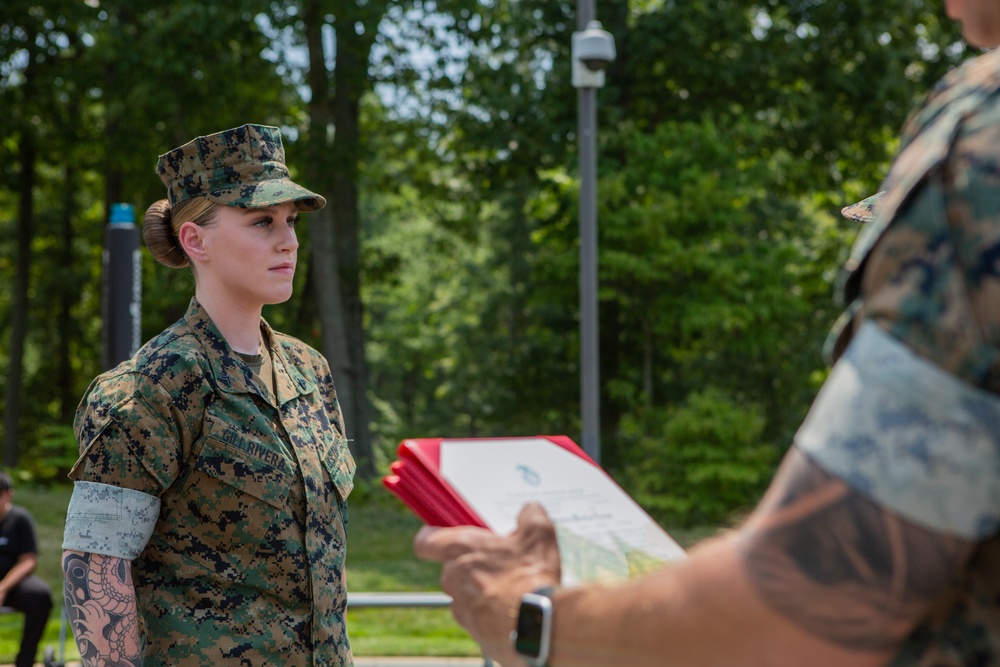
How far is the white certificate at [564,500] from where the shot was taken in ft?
4.55

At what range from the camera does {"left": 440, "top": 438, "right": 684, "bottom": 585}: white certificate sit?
1.39 meters

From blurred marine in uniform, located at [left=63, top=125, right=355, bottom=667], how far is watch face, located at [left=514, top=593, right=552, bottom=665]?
1437 millimetres

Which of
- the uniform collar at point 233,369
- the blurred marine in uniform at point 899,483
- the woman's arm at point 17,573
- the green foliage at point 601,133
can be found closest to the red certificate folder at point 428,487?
the blurred marine in uniform at point 899,483

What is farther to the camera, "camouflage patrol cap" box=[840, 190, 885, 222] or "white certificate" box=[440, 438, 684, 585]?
"camouflage patrol cap" box=[840, 190, 885, 222]

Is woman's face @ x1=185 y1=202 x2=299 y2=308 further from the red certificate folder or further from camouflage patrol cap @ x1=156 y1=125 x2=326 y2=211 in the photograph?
the red certificate folder

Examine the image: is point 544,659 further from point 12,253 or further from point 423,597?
point 12,253

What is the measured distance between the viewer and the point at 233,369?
2.70 m

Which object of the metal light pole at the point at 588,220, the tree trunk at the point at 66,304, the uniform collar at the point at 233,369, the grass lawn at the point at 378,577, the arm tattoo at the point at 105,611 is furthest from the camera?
the tree trunk at the point at 66,304

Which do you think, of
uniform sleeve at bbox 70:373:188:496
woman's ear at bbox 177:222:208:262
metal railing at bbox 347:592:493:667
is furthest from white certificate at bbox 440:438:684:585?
metal railing at bbox 347:592:493:667

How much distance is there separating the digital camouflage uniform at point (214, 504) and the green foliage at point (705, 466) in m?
14.1

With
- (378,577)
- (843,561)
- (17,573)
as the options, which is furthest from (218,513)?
(378,577)

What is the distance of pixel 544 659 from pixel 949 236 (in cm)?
61

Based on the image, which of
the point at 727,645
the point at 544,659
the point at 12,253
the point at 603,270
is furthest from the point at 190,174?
the point at 12,253

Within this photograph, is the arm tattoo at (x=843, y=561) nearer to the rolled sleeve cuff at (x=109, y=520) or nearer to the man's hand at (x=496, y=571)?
the man's hand at (x=496, y=571)
